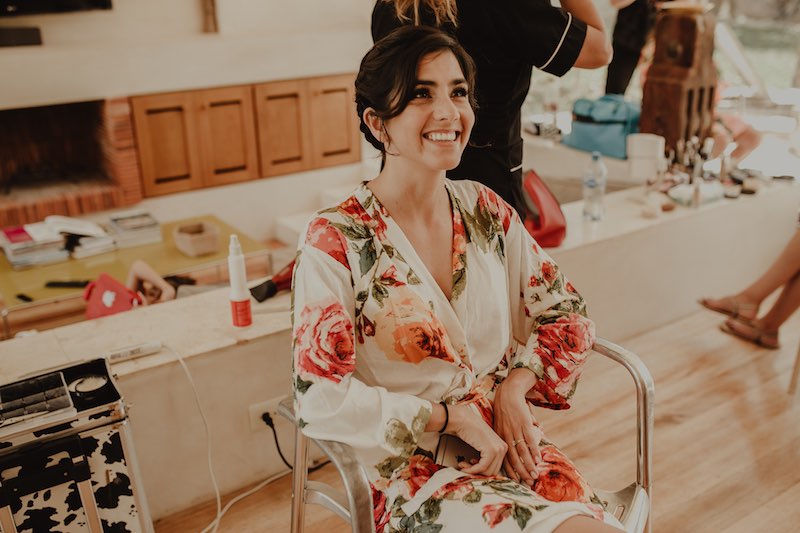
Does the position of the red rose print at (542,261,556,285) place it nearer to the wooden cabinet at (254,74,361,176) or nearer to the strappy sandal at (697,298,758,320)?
the strappy sandal at (697,298,758,320)

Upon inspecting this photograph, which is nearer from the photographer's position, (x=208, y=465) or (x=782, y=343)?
(x=208, y=465)

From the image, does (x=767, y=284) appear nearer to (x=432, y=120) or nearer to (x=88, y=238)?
(x=432, y=120)

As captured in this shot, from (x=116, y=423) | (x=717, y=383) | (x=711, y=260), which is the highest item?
(x=116, y=423)

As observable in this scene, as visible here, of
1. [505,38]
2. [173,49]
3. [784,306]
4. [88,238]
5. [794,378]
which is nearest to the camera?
[505,38]

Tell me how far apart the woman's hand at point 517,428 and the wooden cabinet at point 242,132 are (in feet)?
10.6

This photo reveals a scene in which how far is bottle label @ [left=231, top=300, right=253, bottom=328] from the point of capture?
1917mm

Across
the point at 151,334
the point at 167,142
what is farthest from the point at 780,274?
the point at 167,142

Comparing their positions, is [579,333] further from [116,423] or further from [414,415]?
[116,423]

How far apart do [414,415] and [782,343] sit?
6.84ft

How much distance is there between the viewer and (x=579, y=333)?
4.83ft

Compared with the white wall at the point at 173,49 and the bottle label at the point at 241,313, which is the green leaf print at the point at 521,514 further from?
the white wall at the point at 173,49

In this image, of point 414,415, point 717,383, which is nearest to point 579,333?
point 414,415

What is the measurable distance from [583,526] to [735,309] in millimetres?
1904

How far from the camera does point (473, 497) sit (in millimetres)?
1215
